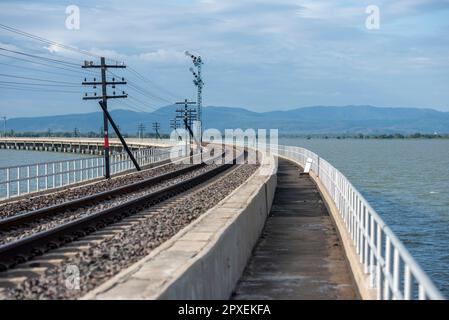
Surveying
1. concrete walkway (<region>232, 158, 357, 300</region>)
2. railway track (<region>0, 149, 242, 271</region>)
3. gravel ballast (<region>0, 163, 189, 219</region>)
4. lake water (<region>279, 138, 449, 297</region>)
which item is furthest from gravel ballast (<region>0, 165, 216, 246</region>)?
lake water (<region>279, 138, 449, 297</region>)

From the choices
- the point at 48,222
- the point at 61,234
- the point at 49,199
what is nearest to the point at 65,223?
the point at 61,234

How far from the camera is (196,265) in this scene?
7.84m

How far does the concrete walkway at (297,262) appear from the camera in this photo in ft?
34.0

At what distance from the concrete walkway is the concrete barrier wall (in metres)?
0.31

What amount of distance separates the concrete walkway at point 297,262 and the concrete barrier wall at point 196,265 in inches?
12.4

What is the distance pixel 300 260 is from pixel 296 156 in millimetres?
38529

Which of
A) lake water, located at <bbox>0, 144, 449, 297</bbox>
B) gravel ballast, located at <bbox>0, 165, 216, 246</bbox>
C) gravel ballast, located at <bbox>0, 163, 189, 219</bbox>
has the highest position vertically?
gravel ballast, located at <bbox>0, 165, 216, 246</bbox>

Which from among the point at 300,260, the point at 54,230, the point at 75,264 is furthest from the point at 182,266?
the point at 54,230

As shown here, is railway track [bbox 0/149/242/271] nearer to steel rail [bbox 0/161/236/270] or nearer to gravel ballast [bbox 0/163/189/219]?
steel rail [bbox 0/161/236/270]

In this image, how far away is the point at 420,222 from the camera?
3719 cm

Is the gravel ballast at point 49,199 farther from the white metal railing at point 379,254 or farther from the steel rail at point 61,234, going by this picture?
the white metal railing at point 379,254

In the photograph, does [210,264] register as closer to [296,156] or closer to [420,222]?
[420,222]

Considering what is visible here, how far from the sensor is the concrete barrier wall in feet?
23.1

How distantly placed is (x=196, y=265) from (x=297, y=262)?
502 centimetres
